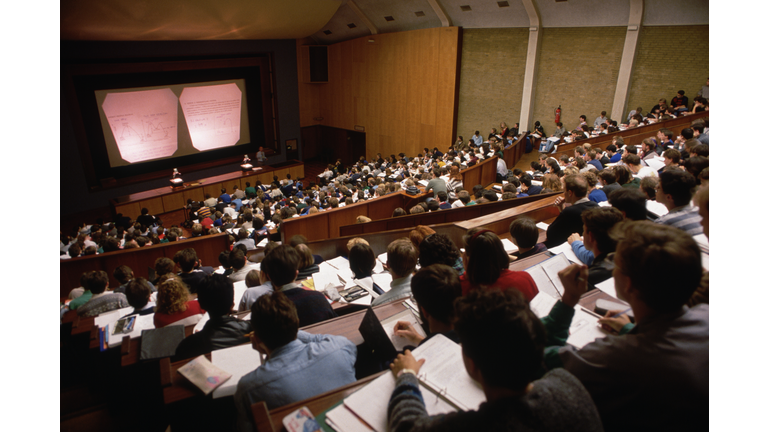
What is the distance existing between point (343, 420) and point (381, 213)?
6.28 meters

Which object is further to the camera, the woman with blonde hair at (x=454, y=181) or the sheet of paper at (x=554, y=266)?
the woman with blonde hair at (x=454, y=181)

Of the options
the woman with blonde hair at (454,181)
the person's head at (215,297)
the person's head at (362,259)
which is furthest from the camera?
the woman with blonde hair at (454,181)

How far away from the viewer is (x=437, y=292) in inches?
70.0

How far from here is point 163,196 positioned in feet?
39.6

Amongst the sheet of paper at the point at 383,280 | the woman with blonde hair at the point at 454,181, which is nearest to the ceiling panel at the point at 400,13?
the woman with blonde hair at the point at 454,181

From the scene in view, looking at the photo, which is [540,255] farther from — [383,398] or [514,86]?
[514,86]

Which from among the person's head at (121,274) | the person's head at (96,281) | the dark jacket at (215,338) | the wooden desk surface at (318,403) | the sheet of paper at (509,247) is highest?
the wooden desk surface at (318,403)

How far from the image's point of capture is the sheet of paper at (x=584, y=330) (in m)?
1.77

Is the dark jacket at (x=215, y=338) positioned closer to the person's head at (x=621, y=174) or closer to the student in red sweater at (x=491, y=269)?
the student in red sweater at (x=491, y=269)

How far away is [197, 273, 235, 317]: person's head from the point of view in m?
2.49

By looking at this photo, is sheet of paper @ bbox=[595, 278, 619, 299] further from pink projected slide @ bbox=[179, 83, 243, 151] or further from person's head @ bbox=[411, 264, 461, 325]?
pink projected slide @ bbox=[179, 83, 243, 151]

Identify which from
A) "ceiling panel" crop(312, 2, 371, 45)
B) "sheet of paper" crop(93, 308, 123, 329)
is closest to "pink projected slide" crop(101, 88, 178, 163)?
"ceiling panel" crop(312, 2, 371, 45)

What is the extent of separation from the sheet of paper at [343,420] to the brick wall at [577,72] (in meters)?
12.3

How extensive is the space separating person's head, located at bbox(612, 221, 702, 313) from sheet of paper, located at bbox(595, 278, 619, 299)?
0.87 m
